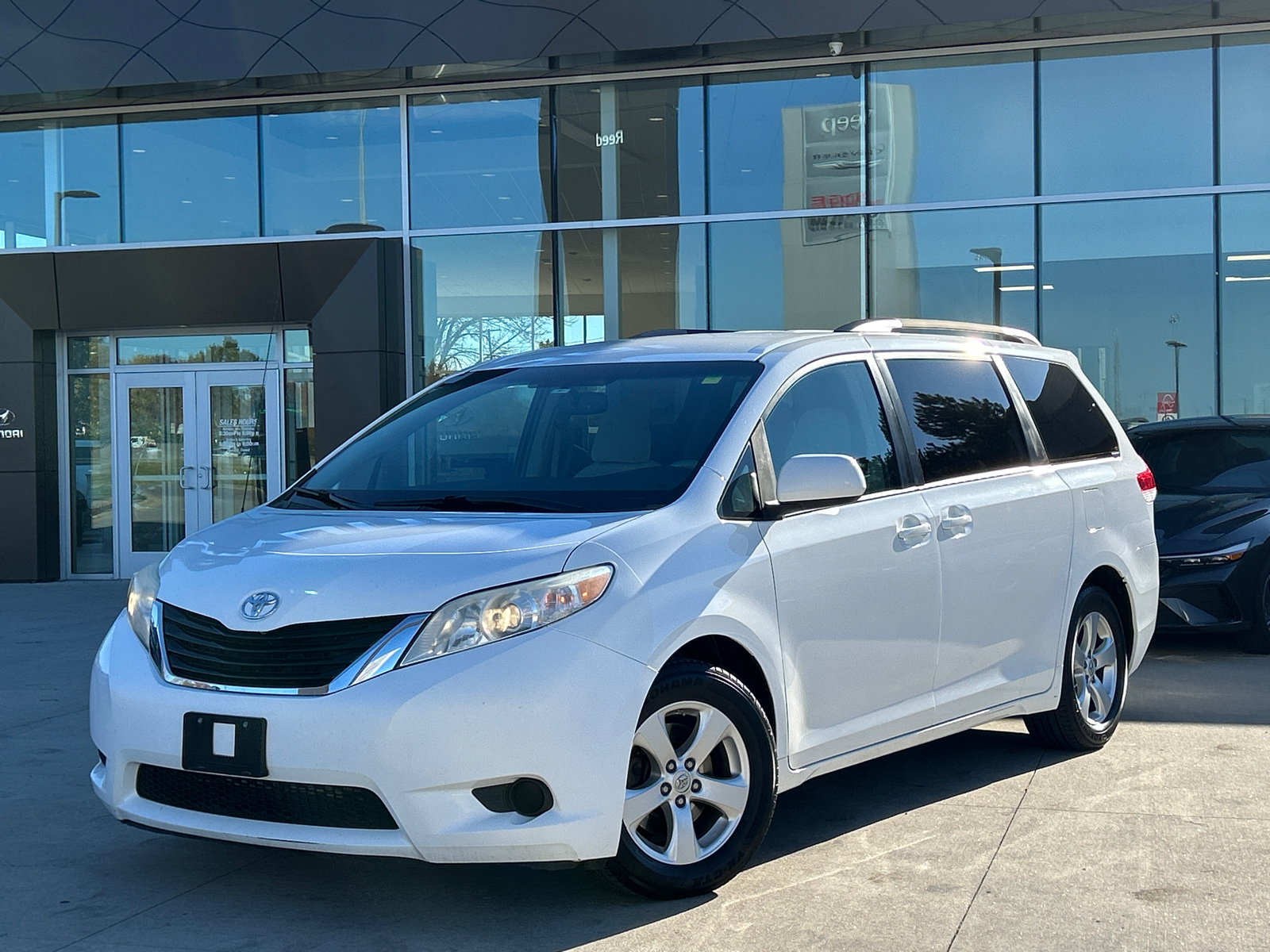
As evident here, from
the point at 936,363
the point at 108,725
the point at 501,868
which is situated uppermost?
the point at 936,363

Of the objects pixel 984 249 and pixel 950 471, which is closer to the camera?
pixel 950 471

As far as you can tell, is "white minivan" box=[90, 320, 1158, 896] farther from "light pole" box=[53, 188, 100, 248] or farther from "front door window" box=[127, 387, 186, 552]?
"light pole" box=[53, 188, 100, 248]

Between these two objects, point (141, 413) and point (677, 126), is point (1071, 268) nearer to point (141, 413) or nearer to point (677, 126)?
point (677, 126)

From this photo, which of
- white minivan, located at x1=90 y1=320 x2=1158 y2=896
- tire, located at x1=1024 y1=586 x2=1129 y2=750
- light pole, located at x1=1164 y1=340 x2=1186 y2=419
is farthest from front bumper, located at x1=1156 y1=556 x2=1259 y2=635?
light pole, located at x1=1164 y1=340 x2=1186 y2=419

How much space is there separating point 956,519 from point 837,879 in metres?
1.52

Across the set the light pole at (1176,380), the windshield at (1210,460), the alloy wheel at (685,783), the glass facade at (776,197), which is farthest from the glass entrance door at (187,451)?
the alloy wheel at (685,783)

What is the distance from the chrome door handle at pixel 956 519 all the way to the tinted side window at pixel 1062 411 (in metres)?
1.00

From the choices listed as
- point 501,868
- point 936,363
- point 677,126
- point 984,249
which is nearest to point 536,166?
point 677,126

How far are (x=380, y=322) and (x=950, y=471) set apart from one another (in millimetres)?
11012

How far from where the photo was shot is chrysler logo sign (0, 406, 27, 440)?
16.3 metres

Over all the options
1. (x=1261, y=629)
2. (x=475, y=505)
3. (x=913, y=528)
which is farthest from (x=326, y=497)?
(x=1261, y=629)

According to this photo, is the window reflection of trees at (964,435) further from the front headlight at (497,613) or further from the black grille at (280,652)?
the black grille at (280,652)

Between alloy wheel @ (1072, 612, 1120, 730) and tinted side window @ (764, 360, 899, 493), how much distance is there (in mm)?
1526

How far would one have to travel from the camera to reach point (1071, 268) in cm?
1472
